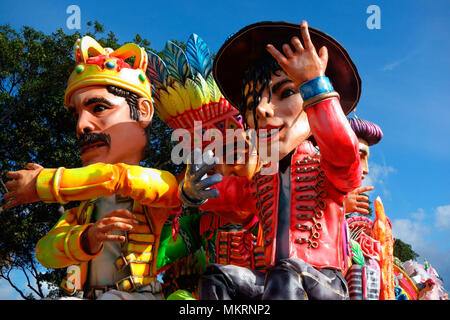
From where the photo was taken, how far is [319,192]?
9.31 feet

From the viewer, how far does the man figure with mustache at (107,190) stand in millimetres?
3082

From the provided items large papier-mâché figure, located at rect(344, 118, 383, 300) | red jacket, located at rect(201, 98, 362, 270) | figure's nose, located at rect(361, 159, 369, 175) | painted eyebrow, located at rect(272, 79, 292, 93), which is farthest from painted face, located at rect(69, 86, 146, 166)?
figure's nose, located at rect(361, 159, 369, 175)

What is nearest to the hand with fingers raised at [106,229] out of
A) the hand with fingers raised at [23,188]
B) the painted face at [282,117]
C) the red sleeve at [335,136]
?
the hand with fingers raised at [23,188]

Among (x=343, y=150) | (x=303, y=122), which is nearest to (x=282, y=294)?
(x=343, y=150)

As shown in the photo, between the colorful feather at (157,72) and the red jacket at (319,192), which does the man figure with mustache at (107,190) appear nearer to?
the colorful feather at (157,72)

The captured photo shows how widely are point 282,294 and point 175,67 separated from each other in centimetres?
280

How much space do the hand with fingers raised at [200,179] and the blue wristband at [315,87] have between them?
2.49 ft

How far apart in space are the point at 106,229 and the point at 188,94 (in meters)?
1.75

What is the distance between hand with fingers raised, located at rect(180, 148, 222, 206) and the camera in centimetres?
294

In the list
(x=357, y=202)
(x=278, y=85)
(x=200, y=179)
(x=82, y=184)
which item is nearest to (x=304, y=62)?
(x=278, y=85)

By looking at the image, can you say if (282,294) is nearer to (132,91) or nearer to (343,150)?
(343,150)

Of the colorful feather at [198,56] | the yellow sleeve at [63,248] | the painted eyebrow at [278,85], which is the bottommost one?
the yellow sleeve at [63,248]

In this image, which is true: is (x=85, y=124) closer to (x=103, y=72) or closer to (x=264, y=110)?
(x=103, y=72)

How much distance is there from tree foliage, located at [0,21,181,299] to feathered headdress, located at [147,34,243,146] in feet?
15.0
